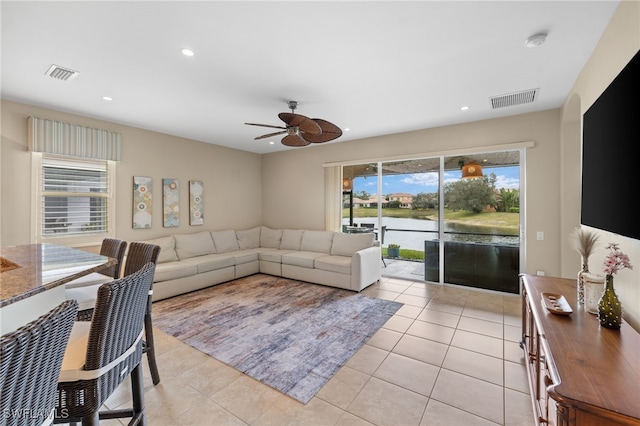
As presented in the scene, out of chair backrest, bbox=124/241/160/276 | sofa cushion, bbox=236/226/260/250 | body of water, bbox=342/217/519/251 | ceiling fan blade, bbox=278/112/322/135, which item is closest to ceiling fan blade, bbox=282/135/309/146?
ceiling fan blade, bbox=278/112/322/135

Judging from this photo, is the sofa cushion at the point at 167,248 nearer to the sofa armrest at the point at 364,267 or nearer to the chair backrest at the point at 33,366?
the sofa armrest at the point at 364,267

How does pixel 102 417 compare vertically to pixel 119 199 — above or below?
below

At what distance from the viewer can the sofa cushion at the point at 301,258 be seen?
16.4 ft

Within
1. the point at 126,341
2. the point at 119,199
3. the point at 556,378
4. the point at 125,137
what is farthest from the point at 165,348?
the point at 125,137

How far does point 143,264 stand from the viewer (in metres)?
2.34

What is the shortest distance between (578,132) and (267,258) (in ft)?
17.5

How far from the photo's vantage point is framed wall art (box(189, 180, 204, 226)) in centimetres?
540

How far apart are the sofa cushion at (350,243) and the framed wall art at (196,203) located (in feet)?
9.22

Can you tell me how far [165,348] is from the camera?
108 inches

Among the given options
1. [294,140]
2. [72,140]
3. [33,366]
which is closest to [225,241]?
[72,140]

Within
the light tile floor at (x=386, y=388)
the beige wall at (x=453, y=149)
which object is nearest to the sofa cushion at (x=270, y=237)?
the beige wall at (x=453, y=149)

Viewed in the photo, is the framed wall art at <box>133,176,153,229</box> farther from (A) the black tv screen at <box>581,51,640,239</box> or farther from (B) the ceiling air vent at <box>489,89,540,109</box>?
(A) the black tv screen at <box>581,51,640,239</box>

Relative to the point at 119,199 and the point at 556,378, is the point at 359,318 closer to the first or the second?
the point at 556,378

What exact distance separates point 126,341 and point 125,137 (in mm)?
4213
